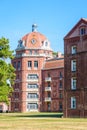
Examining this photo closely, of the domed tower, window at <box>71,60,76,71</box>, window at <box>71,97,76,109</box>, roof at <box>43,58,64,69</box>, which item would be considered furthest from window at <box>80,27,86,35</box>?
the domed tower

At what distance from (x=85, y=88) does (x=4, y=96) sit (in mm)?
12655

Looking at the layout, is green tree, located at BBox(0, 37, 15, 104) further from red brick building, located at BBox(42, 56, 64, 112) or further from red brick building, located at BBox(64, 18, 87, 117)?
red brick building, located at BBox(42, 56, 64, 112)

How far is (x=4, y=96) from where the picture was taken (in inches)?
2207

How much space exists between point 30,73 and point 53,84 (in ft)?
26.0

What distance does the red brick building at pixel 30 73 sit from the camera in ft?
377

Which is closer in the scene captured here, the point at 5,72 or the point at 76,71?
the point at 5,72

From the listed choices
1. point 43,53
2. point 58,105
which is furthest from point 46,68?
point 58,105

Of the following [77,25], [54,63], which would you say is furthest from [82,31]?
[54,63]

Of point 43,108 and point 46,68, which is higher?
point 46,68

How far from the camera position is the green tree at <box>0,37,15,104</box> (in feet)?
183

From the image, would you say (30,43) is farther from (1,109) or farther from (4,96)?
(4,96)

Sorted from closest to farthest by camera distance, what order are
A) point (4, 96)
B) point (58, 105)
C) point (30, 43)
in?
1. point (4, 96)
2. point (58, 105)
3. point (30, 43)

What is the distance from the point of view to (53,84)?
373 ft

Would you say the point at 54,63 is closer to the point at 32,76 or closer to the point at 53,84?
the point at 53,84
